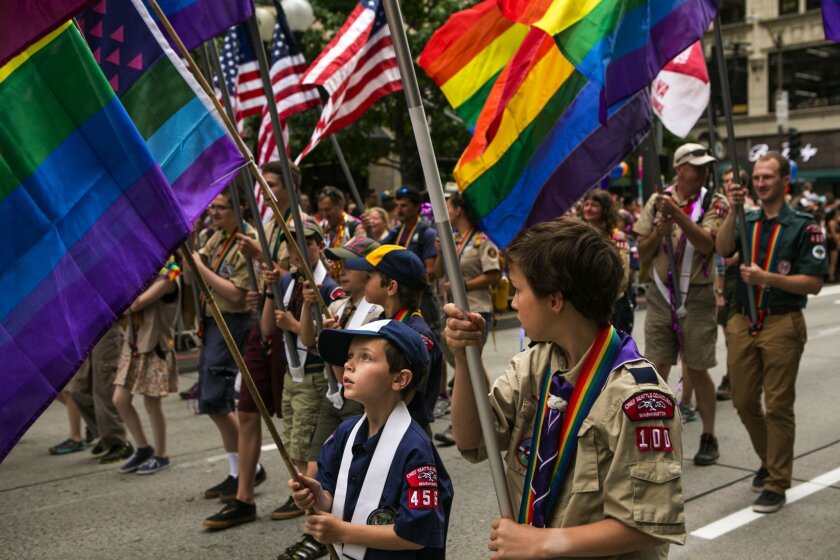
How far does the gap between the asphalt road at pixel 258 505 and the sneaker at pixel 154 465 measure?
94mm

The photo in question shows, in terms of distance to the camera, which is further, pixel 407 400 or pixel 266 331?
pixel 266 331

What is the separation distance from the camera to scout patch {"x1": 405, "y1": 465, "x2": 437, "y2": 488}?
9.64 ft

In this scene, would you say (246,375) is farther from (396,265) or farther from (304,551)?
(304,551)

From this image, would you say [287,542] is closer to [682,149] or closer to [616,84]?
[616,84]

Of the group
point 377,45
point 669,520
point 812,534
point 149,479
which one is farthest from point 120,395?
point 669,520

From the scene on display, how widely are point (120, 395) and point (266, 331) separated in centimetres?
191

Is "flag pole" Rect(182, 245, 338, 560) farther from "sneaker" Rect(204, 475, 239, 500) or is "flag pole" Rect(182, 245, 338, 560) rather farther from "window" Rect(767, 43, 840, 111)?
"window" Rect(767, 43, 840, 111)

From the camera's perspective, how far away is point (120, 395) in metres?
7.03

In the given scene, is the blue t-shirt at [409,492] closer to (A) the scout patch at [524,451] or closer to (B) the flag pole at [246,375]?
(B) the flag pole at [246,375]

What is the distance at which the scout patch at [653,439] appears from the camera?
2260mm

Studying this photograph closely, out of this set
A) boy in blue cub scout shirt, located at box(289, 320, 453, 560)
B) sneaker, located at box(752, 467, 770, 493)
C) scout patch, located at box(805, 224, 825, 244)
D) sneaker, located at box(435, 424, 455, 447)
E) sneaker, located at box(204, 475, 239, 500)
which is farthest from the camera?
sneaker, located at box(435, 424, 455, 447)

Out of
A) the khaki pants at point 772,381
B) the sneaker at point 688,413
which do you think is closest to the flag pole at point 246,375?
the khaki pants at point 772,381

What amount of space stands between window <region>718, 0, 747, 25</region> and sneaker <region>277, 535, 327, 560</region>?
141ft

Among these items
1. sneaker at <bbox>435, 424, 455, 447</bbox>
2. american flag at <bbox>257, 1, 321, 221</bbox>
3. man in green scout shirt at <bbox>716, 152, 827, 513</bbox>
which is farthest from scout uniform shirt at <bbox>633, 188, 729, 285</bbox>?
american flag at <bbox>257, 1, 321, 221</bbox>
